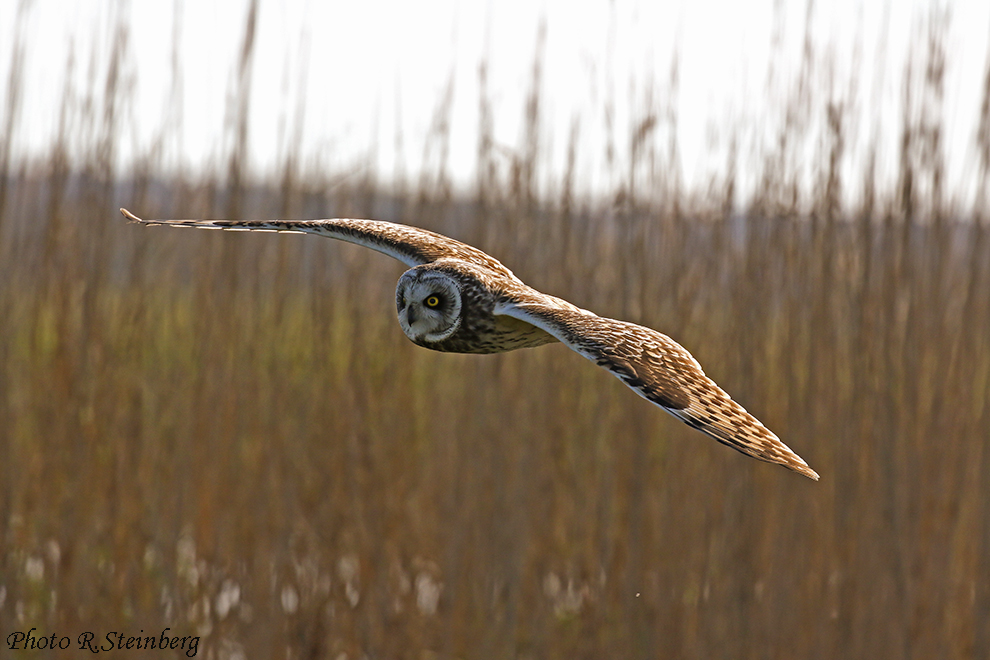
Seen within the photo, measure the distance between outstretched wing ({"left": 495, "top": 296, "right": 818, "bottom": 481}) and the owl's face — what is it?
0.13 meters

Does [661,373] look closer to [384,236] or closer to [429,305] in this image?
[429,305]

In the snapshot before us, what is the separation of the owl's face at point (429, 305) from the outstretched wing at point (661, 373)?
0.13 metres

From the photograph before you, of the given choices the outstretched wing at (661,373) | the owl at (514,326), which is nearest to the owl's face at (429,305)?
the owl at (514,326)

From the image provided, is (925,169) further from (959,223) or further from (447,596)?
(447,596)

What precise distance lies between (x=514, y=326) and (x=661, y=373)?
14.8 inches

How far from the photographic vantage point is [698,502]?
182 centimetres

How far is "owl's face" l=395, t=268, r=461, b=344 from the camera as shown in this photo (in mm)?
1465

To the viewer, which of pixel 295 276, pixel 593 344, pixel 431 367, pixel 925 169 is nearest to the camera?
pixel 593 344

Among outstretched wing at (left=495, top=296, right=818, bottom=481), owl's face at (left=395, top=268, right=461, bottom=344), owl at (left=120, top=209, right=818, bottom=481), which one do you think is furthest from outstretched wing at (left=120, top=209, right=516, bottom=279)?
outstretched wing at (left=495, top=296, right=818, bottom=481)

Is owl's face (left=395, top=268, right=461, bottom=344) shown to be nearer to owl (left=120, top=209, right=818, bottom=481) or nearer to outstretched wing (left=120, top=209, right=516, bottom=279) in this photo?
owl (left=120, top=209, right=818, bottom=481)

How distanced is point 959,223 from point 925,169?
0.14 m

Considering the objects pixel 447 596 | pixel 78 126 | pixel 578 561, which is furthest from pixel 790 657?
pixel 78 126

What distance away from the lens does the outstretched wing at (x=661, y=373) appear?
3.22 feet

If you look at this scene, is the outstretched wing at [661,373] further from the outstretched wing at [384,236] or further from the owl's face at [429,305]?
the outstretched wing at [384,236]
